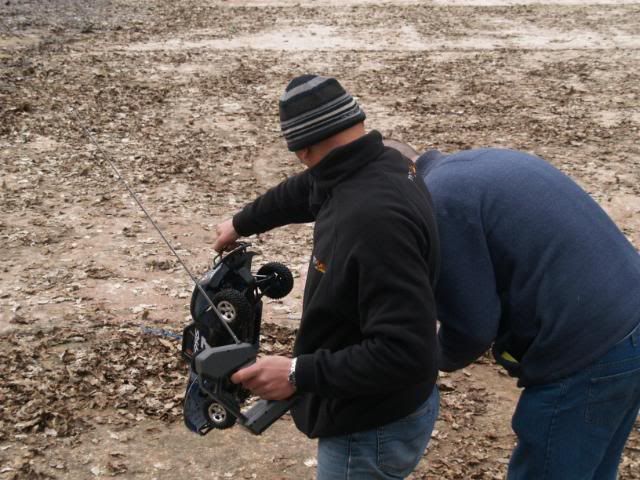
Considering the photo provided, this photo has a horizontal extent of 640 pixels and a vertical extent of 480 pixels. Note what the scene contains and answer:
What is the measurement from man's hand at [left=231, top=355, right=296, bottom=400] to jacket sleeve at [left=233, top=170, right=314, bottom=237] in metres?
0.85

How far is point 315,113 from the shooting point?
7.86 ft

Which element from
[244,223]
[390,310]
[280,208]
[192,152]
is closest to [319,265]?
[390,310]

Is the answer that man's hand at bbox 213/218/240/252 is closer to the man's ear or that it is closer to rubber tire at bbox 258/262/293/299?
rubber tire at bbox 258/262/293/299

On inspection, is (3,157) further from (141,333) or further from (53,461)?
(53,461)

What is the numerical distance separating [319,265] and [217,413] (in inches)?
34.3

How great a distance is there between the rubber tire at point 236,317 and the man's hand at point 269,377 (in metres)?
0.40

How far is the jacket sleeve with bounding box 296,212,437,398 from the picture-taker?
224 cm

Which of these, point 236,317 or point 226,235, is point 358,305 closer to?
point 236,317

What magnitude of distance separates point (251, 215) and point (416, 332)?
4.00 ft

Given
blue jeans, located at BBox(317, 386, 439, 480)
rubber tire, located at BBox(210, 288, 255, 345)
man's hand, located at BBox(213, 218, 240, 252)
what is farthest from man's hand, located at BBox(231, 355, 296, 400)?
man's hand, located at BBox(213, 218, 240, 252)

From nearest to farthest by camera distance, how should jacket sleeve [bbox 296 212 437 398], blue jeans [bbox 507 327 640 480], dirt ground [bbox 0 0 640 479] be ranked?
jacket sleeve [bbox 296 212 437 398] < blue jeans [bbox 507 327 640 480] < dirt ground [bbox 0 0 640 479]

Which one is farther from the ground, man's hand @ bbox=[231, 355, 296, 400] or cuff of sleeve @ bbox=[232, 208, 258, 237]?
cuff of sleeve @ bbox=[232, 208, 258, 237]

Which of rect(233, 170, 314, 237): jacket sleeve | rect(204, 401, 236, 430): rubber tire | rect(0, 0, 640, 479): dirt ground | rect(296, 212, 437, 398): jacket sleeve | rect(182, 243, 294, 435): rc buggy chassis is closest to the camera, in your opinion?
rect(296, 212, 437, 398): jacket sleeve

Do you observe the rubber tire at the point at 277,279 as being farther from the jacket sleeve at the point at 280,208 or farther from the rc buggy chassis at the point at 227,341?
the jacket sleeve at the point at 280,208
